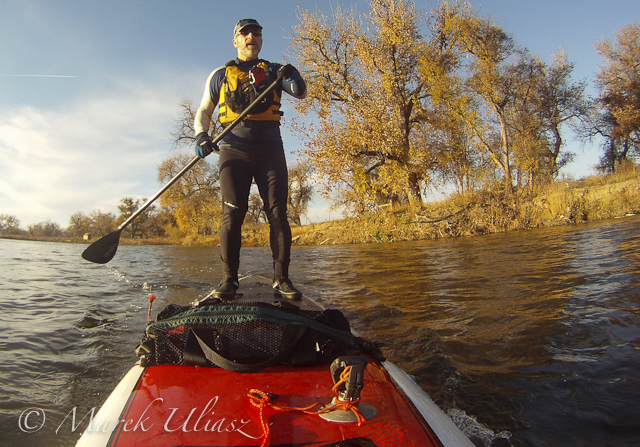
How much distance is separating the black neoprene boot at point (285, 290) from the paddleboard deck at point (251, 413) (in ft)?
3.94

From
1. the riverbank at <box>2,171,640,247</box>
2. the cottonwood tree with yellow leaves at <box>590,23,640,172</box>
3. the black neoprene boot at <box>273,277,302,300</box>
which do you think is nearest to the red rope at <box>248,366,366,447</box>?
the black neoprene boot at <box>273,277,302,300</box>

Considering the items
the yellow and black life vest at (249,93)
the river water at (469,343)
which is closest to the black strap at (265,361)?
the river water at (469,343)

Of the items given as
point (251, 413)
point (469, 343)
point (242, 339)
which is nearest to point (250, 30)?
point (242, 339)

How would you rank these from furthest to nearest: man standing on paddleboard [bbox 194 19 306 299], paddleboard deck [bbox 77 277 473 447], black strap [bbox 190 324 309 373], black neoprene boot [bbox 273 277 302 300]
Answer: man standing on paddleboard [bbox 194 19 306 299] → black neoprene boot [bbox 273 277 302 300] → black strap [bbox 190 324 309 373] → paddleboard deck [bbox 77 277 473 447]

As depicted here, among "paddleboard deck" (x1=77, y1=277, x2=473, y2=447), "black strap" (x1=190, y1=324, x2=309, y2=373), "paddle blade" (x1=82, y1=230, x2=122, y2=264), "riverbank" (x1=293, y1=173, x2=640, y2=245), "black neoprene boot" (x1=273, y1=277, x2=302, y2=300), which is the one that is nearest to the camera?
"paddleboard deck" (x1=77, y1=277, x2=473, y2=447)

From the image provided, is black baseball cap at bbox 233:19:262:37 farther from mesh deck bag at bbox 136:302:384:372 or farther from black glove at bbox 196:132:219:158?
mesh deck bag at bbox 136:302:384:372

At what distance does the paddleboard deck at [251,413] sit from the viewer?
104cm

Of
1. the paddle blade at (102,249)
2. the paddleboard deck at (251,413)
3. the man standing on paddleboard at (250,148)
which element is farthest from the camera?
the paddle blade at (102,249)

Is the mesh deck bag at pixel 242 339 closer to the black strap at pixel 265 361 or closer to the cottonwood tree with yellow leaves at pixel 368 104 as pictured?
the black strap at pixel 265 361

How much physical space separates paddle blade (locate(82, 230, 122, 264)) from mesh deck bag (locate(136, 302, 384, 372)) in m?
2.35

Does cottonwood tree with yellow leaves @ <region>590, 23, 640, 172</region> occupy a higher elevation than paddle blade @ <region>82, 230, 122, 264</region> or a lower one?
higher

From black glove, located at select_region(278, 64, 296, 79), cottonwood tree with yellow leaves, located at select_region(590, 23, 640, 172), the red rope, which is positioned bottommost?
the red rope

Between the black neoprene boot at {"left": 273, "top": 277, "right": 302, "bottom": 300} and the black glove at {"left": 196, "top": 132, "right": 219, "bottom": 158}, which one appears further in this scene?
the black glove at {"left": 196, "top": 132, "right": 219, "bottom": 158}

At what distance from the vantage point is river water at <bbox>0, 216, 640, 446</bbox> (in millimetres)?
1555
